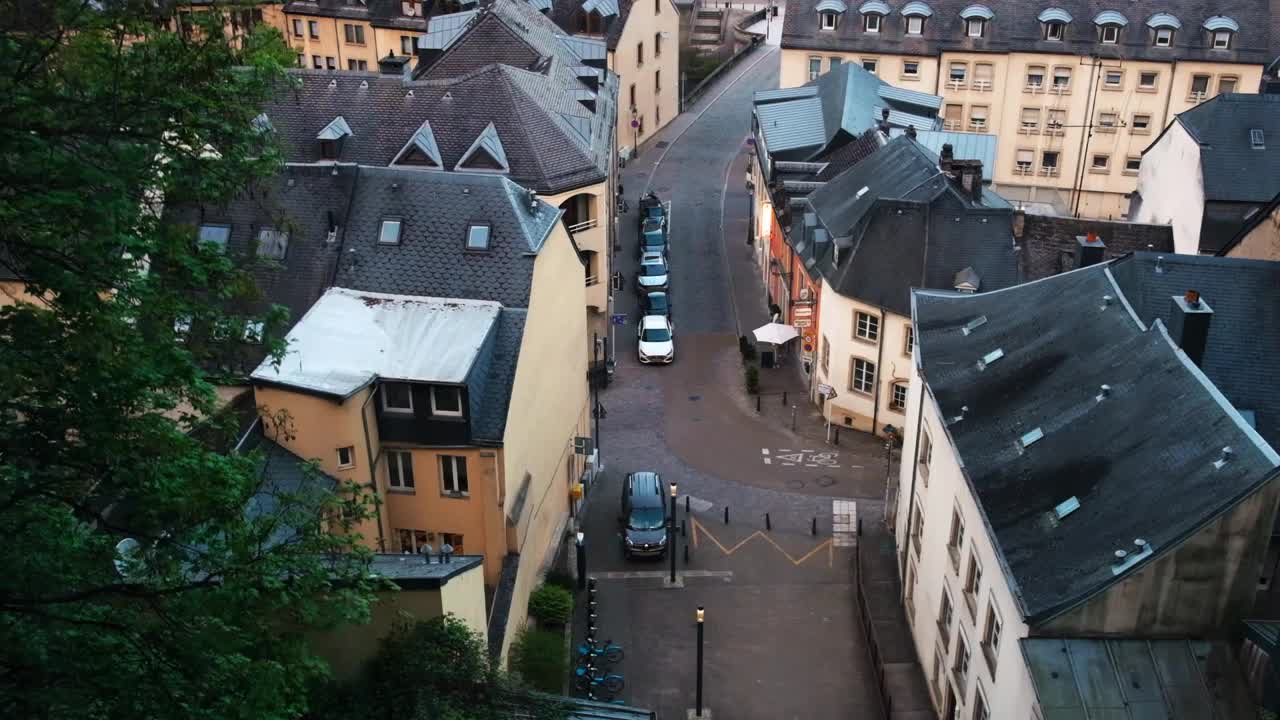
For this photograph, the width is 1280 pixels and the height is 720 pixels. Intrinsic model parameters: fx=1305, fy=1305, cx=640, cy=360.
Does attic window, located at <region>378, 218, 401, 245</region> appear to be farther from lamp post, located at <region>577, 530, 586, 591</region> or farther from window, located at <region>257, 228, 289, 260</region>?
lamp post, located at <region>577, 530, 586, 591</region>

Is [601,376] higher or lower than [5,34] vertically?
lower

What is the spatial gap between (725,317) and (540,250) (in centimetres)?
2886

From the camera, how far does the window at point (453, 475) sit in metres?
38.1

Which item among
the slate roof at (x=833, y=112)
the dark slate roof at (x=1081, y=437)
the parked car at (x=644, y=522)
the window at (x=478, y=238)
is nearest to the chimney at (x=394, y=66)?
the slate roof at (x=833, y=112)

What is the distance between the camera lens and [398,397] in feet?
122

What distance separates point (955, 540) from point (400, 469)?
16159mm

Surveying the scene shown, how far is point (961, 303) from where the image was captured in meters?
43.1

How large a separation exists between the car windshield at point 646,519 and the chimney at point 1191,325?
63.1ft

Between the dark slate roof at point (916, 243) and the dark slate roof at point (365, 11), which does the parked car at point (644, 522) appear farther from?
the dark slate roof at point (365, 11)

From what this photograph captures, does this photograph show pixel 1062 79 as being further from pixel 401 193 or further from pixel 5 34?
pixel 5 34

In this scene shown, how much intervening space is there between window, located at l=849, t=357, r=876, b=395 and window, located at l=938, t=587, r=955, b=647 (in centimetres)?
1786

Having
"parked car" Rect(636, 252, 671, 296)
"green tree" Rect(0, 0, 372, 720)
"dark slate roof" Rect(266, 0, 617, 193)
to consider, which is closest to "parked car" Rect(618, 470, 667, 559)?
"dark slate roof" Rect(266, 0, 617, 193)

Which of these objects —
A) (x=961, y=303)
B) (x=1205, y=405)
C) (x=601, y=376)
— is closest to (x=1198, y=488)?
(x=1205, y=405)

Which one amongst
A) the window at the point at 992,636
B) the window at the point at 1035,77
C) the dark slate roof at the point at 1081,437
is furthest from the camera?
the window at the point at 1035,77
